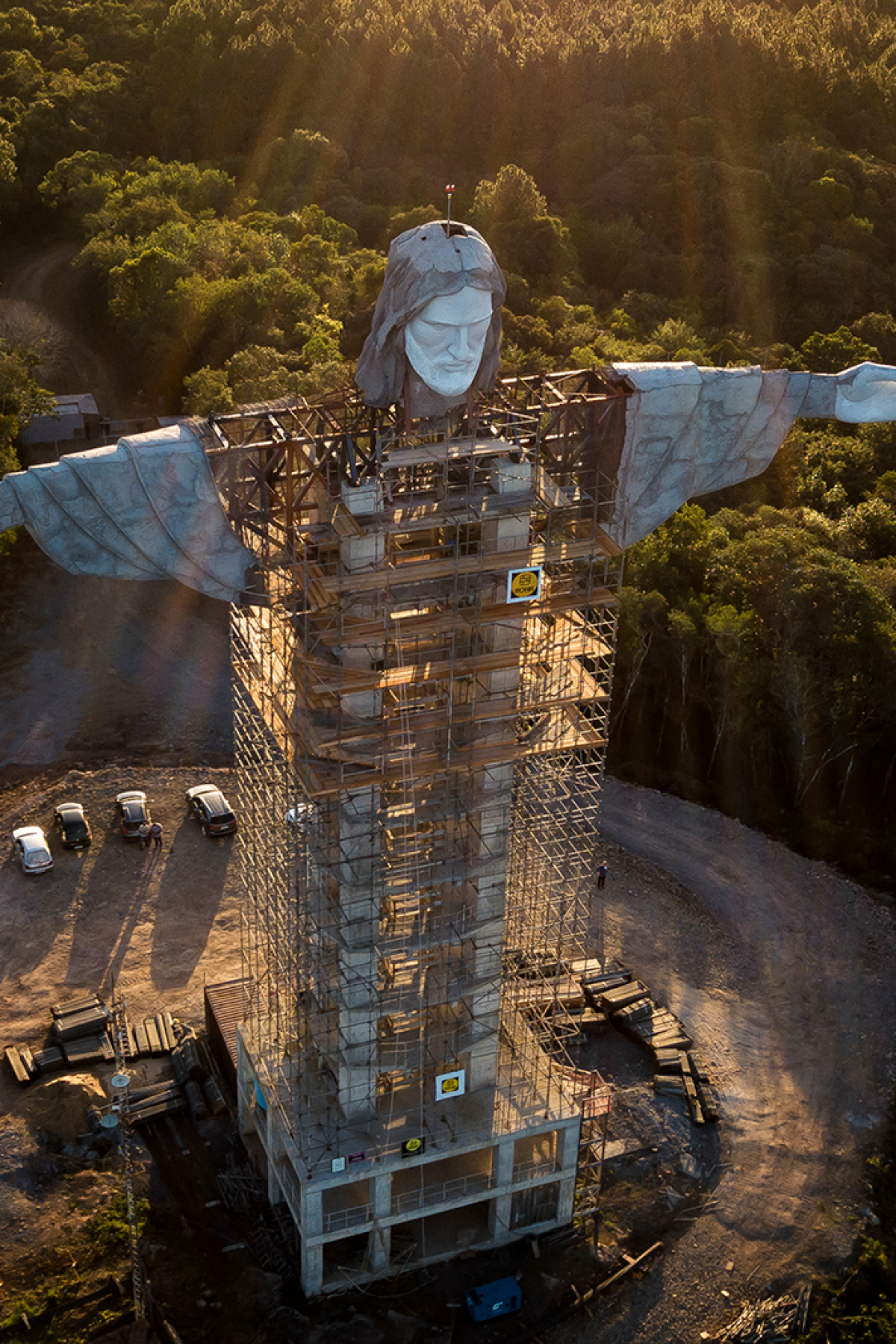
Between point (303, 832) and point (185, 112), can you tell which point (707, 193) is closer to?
point (185, 112)

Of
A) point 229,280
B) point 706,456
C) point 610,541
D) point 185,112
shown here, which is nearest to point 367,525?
point 610,541

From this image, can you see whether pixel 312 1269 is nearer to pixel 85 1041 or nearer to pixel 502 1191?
pixel 502 1191

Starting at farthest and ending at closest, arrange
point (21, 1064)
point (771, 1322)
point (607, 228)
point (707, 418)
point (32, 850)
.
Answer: point (607, 228) → point (32, 850) → point (21, 1064) → point (771, 1322) → point (707, 418)

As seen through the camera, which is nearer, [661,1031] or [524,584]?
[524,584]

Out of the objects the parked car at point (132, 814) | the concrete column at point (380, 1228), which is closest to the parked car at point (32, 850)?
the parked car at point (132, 814)

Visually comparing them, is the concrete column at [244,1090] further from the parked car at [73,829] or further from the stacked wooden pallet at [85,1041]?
the parked car at [73,829]

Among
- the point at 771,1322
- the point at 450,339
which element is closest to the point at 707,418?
the point at 450,339
